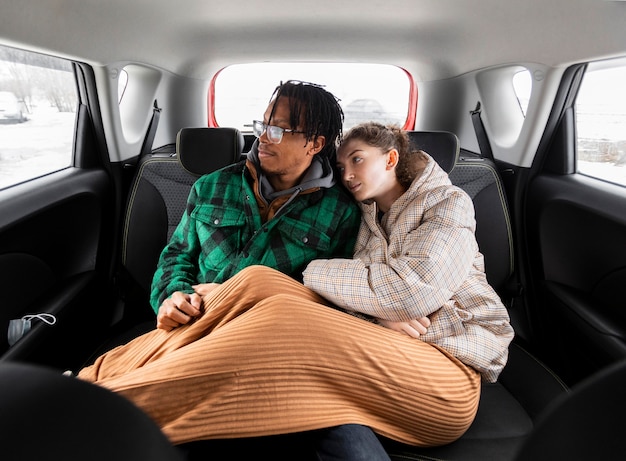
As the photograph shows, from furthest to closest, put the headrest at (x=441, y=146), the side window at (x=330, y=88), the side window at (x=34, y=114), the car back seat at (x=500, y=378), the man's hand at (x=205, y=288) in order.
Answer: the side window at (x=330, y=88) < the headrest at (x=441, y=146) < the side window at (x=34, y=114) < the man's hand at (x=205, y=288) < the car back seat at (x=500, y=378)

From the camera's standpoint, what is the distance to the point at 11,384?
429 millimetres

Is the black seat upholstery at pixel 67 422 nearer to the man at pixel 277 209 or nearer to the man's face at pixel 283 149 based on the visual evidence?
the man at pixel 277 209

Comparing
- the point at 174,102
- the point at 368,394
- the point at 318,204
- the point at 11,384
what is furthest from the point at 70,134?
the point at 11,384

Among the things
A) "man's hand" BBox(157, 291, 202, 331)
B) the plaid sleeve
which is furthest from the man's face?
"man's hand" BBox(157, 291, 202, 331)

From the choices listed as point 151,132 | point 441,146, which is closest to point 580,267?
point 441,146

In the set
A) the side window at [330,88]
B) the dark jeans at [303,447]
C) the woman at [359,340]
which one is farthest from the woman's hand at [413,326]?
the side window at [330,88]

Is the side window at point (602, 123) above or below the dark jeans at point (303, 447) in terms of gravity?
above

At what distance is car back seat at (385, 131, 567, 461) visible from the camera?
1351mm

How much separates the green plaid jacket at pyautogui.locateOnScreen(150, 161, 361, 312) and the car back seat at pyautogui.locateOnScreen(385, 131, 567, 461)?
0.67 metres

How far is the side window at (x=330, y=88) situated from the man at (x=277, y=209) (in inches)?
62.6

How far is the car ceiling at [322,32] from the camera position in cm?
168

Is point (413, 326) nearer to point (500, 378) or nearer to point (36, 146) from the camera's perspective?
point (500, 378)

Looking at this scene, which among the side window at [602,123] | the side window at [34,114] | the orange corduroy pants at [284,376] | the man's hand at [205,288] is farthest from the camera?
the side window at [602,123]

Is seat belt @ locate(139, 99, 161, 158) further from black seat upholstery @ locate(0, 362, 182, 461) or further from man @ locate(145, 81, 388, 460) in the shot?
black seat upholstery @ locate(0, 362, 182, 461)
